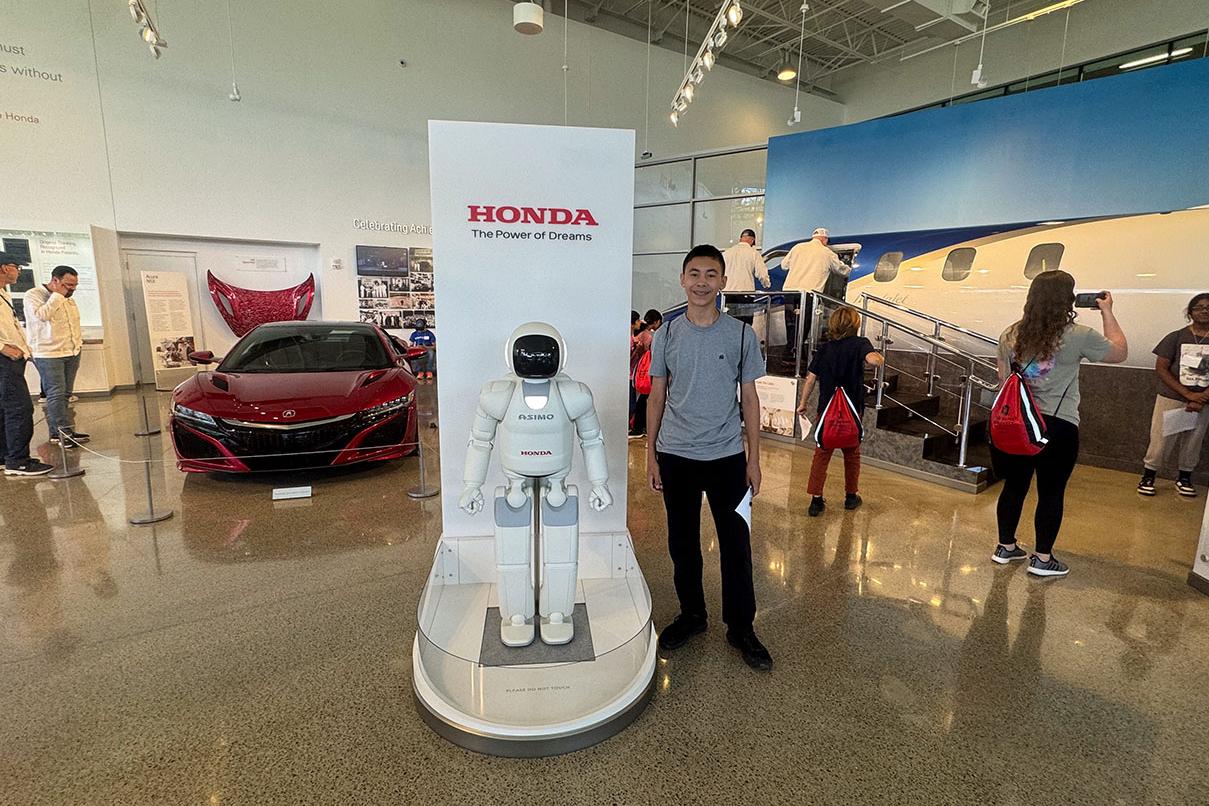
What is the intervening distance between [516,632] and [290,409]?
277 centimetres

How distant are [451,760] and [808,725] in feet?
4.04

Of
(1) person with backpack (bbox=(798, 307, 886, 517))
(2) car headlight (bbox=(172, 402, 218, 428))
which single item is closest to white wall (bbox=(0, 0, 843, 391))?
(2) car headlight (bbox=(172, 402, 218, 428))

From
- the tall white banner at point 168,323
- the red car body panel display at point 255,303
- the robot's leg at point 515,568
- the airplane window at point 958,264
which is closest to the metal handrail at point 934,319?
the airplane window at point 958,264

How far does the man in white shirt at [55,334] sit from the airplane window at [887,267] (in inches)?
320

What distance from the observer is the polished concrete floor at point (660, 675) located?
181 cm

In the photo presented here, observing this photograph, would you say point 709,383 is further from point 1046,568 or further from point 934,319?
point 934,319

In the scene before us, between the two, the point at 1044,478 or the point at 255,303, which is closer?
the point at 1044,478

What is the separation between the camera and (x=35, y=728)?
1978 millimetres

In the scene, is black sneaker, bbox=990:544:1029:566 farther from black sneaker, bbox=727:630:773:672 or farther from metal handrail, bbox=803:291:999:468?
Result: black sneaker, bbox=727:630:773:672

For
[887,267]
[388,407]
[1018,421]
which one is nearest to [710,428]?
[1018,421]

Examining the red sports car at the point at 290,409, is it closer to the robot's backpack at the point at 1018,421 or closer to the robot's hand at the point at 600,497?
the robot's hand at the point at 600,497

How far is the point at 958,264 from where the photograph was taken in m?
6.39

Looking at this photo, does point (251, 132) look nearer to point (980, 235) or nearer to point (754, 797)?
point (980, 235)

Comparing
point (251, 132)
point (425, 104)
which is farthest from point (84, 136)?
point (425, 104)
